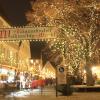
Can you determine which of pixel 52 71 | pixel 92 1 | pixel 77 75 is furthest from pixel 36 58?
pixel 92 1

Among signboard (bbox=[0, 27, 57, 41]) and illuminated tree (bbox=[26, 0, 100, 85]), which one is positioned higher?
illuminated tree (bbox=[26, 0, 100, 85])

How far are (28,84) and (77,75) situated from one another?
49.1 feet

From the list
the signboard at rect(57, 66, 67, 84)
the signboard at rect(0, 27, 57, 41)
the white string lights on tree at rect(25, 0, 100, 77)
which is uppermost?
the white string lights on tree at rect(25, 0, 100, 77)

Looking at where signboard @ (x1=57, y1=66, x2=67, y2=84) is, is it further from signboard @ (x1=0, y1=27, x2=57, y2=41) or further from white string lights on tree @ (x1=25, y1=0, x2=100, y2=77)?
white string lights on tree @ (x1=25, y1=0, x2=100, y2=77)

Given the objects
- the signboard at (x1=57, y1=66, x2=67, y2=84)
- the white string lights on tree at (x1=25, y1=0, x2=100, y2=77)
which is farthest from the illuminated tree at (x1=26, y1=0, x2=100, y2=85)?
the signboard at (x1=57, y1=66, x2=67, y2=84)

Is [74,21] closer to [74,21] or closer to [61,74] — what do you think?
[74,21]

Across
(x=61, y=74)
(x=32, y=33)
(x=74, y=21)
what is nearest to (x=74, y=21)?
(x=74, y=21)

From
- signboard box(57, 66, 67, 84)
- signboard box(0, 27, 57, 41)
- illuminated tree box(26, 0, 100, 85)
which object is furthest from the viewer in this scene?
illuminated tree box(26, 0, 100, 85)

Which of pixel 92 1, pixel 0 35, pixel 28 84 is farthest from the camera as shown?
pixel 28 84

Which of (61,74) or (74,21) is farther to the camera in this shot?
(74,21)

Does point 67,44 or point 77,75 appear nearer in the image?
point 67,44

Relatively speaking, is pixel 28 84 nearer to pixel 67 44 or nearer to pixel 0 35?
pixel 67 44

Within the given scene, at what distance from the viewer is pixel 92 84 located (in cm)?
4188

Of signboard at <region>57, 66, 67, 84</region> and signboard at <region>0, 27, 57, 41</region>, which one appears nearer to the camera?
signboard at <region>0, 27, 57, 41</region>
